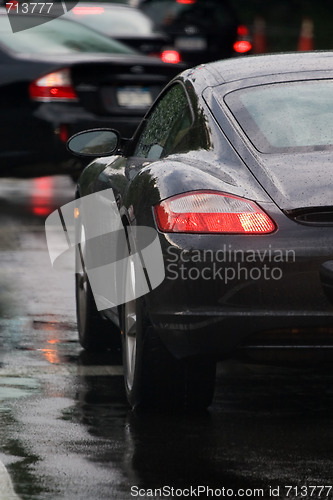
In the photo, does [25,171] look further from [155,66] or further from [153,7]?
[153,7]

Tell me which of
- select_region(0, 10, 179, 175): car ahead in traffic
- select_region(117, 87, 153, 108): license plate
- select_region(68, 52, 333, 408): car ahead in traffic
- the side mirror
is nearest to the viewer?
select_region(68, 52, 333, 408): car ahead in traffic

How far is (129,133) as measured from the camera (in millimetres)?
14055

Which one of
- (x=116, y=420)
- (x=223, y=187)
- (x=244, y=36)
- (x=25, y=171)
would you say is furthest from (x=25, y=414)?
(x=244, y=36)

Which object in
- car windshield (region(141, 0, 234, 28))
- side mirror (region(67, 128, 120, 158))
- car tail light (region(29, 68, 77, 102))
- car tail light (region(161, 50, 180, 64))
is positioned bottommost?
car windshield (region(141, 0, 234, 28))

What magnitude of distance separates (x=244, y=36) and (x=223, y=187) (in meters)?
20.2

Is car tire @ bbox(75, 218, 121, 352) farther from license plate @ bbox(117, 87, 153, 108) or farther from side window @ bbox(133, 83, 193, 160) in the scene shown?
license plate @ bbox(117, 87, 153, 108)

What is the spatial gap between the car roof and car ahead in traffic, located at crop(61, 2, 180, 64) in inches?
504

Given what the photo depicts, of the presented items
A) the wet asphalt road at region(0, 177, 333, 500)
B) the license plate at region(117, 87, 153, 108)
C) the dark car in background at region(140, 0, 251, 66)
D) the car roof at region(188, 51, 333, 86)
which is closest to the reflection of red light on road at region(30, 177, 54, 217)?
the license plate at region(117, 87, 153, 108)

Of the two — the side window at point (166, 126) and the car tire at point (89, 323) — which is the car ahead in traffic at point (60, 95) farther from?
the side window at point (166, 126)

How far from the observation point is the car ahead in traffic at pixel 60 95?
13.9 meters

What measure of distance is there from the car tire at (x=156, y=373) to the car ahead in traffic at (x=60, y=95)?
7776 millimetres

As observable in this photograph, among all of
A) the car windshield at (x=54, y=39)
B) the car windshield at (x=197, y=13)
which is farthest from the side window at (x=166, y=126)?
the car windshield at (x=197, y=13)

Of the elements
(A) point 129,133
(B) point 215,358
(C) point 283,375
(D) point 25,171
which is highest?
(B) point 215,358

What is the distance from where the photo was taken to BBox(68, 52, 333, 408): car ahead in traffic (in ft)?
17.7
